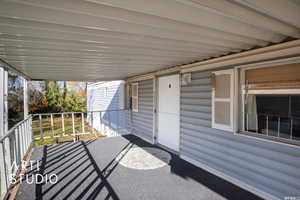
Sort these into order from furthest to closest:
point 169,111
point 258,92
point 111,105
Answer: point 111,105 < point 169,111 < point 258,92

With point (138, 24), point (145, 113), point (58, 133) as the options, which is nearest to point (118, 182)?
point (138, 24)

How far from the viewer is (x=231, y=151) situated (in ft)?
9.35

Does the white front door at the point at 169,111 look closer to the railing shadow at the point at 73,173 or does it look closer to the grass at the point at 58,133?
the railing shadow at the point at 73,173

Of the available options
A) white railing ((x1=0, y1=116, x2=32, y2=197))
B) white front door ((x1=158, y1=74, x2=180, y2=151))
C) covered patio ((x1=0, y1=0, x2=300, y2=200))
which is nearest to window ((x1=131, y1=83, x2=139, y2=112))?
white front door ((x1=158, y1=74, x2=180, y2=151))

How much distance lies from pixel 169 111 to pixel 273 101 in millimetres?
2554

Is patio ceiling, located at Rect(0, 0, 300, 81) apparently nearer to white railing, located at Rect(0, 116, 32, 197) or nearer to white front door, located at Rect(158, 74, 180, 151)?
white railing, located at Rect(0, 116, 32, 197)

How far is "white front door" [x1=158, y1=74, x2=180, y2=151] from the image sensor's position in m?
4.32

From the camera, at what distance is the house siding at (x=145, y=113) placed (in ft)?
17.5

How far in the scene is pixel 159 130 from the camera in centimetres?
502

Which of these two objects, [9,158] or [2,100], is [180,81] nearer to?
[2,100]

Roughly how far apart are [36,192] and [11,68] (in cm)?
261

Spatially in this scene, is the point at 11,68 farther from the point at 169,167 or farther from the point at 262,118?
the point at 262,118

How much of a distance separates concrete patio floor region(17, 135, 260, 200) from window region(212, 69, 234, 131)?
992 mm

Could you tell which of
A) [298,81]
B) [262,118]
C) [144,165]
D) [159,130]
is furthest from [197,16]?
[159,130]
